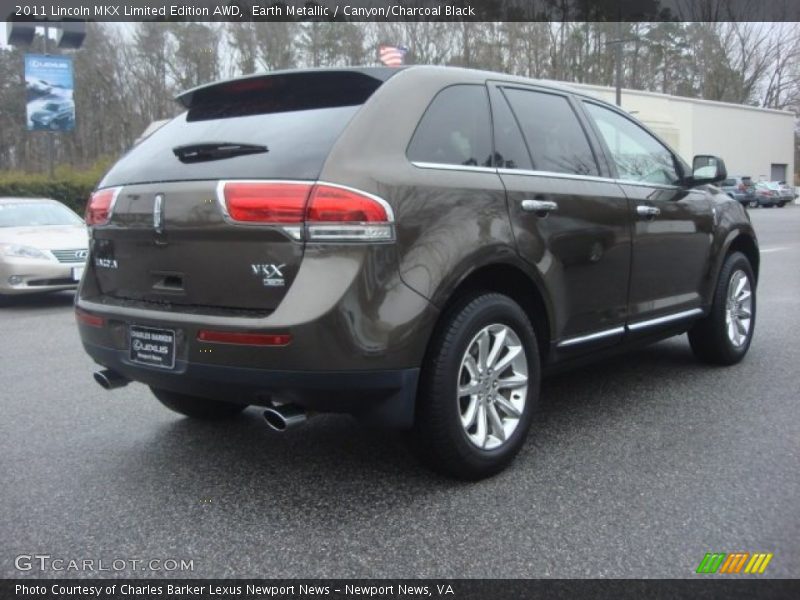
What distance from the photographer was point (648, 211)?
4.30 m

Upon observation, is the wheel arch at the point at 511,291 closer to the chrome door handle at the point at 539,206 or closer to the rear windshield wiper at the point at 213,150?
the chrome door handle at the point at 539,206

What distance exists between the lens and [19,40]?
81.2ft

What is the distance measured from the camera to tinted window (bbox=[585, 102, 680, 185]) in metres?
4.30

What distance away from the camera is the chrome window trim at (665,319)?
4254 mm

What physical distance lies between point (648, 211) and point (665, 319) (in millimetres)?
653

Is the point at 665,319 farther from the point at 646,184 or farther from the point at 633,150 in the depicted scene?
the point at 633,150

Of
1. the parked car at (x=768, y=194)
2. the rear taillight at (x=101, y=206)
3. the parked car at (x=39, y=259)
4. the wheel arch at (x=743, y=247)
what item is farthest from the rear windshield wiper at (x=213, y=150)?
the parked car at (x=768, y=194)

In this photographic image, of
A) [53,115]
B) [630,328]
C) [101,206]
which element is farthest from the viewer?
[53,115]

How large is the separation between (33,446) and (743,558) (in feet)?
10.6

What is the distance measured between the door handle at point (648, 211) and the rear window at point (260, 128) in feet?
5.99

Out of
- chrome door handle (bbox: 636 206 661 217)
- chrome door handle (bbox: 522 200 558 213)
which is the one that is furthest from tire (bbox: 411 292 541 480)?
chrome door handle (bbox: 636 206 661 217)

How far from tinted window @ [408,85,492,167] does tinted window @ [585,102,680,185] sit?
1012 mm

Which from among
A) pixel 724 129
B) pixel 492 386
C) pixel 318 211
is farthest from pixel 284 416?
pixel 724 129
